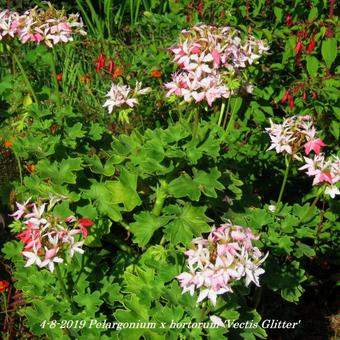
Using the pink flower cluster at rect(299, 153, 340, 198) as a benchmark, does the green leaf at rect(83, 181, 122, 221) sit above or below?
below

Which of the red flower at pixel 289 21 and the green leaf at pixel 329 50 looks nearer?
the green leaf at pixel 329 50

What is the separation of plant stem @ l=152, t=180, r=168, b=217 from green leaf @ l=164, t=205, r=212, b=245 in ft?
0.33

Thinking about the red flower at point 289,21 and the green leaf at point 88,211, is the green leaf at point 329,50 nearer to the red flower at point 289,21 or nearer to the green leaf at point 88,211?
the red flower at point 289,21

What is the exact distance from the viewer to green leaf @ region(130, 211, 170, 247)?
98.4 inches

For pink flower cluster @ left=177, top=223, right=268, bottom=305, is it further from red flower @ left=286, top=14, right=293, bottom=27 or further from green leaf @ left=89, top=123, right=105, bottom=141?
red flower @ left=286, top=14, right=293, bottom=27

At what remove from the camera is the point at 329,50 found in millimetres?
3025

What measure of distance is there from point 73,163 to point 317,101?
1215 millimetres

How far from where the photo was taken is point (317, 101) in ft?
10.2

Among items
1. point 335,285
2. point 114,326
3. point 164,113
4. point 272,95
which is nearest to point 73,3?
point 164,113

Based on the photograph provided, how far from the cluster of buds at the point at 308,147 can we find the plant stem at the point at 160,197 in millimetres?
464

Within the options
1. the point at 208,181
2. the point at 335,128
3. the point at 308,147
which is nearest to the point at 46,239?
the point at 208,181

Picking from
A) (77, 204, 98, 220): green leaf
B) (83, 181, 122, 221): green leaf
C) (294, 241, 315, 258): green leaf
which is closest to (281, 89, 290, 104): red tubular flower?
(294, 241, 315, 258): green leaf

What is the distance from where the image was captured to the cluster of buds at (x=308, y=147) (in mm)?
2502

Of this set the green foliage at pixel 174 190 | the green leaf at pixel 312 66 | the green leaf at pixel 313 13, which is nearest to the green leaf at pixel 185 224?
the green foliage at pixel 174 190
